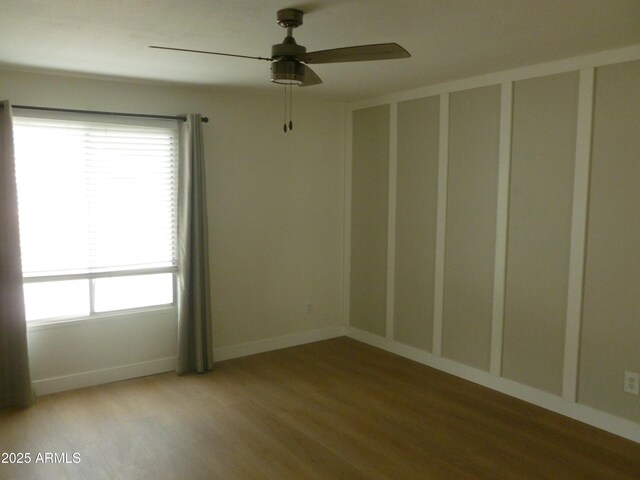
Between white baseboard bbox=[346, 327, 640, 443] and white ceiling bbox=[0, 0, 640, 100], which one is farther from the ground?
white ceiling bbox=[0, 0, 640, 100]

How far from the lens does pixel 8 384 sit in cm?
375

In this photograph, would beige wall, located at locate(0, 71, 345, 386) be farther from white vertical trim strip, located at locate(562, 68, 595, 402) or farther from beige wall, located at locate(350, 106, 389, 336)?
white vertical trim strip, located at locate(562, 68, 595, 402)

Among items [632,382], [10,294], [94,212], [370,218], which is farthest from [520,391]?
[10,294]

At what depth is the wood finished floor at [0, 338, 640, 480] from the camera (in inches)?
117

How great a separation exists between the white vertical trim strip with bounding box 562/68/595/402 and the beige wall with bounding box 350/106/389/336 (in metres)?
1.88

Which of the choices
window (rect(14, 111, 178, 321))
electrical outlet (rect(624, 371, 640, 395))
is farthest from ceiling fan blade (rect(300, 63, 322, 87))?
electrical outlet (rect(624, 371, 640, 395))

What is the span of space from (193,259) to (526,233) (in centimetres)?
273

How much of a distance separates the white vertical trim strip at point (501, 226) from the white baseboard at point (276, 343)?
1.93m

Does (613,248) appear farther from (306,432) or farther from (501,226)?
(306,432)

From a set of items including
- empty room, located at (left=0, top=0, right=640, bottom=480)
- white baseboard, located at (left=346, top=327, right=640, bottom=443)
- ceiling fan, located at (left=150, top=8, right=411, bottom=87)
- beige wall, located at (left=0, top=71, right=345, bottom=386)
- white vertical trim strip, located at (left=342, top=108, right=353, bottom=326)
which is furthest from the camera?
white vertical trim strip, located at (left=342, top=108, right=353, bottom=326)

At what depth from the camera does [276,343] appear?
521 cm

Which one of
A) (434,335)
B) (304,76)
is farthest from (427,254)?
(304,76)

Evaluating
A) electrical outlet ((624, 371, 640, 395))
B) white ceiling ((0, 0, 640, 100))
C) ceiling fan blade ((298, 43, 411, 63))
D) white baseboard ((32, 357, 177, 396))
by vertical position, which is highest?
white ceiling ((0, 0, 640, 100))

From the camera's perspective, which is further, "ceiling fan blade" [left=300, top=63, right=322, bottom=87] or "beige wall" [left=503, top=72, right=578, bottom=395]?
"beige wall" [left=503, top=72, right=578, bottom=395]
